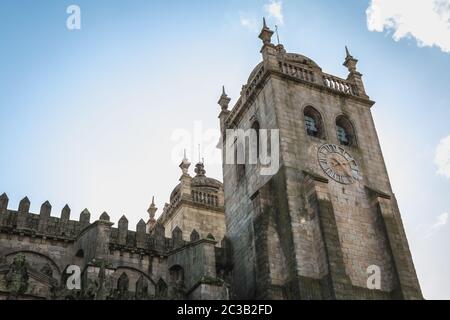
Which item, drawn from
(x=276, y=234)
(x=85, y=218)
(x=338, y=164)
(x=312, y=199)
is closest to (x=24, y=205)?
(x=85, y=218)

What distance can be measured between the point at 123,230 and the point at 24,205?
14.0 ft

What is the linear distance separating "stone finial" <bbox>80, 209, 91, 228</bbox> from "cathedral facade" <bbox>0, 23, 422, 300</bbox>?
0.16 ft

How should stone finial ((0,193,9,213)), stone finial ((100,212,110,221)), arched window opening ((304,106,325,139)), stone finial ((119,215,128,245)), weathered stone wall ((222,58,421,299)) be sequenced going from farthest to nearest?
arched window opening ((304,106,325,139)) < stone finial ((119,215,128,245)) < stone finial ((0,193,9,213)) < stone finial ((100,212,110,221)) < weathered stone wall ((222,58,421,299))

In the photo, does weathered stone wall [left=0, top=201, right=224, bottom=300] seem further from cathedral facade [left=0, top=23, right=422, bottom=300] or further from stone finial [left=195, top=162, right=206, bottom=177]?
stone finial [left=195, top=162, right=206, bottom=177]

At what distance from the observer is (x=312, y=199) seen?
22.2m

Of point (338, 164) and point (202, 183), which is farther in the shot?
point (202, 183)

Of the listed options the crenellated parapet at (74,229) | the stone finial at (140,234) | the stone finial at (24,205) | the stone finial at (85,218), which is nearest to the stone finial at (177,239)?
the crenellated parapet at (74,229)

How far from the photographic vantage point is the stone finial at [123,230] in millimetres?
24156

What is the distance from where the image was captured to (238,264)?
25.0 metres

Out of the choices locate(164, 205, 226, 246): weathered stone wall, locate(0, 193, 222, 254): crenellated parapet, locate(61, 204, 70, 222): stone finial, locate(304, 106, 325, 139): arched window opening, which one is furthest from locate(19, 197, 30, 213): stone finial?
locate(304, 106, 325, 139): arched window opening

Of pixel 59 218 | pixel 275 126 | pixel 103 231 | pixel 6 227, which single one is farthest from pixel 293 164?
pixel 6 227

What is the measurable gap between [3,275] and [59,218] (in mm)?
6090

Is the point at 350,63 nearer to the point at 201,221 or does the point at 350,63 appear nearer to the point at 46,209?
the point at 201,221

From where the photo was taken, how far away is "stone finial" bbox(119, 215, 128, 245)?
24.2 m
